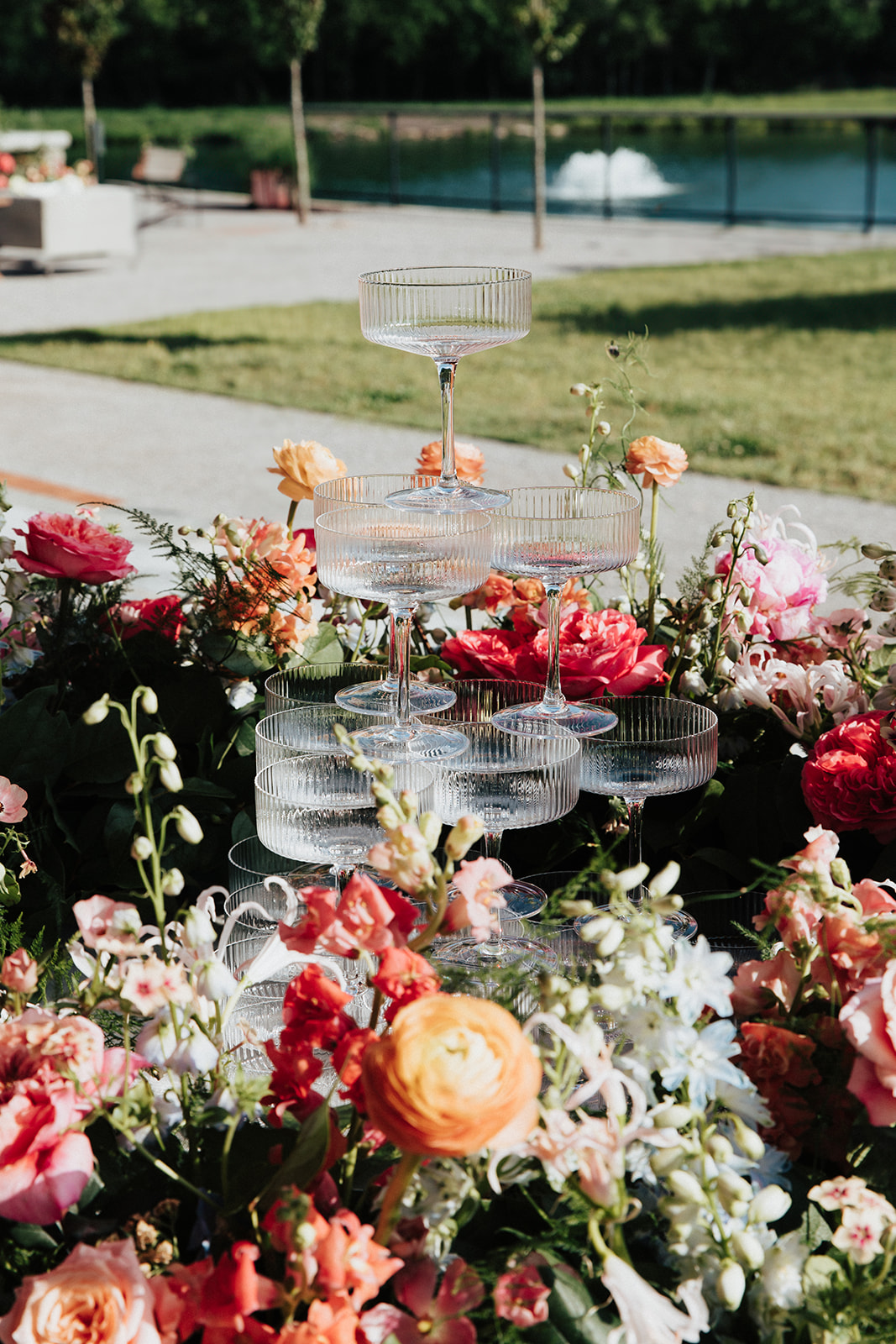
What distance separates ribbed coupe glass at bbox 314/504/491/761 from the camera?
1.62 m

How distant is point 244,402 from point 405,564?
707 cm

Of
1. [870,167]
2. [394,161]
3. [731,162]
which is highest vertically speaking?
[394,161]

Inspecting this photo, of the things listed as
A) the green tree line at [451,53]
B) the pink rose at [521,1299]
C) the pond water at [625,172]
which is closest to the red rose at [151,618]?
the pink rose at [521,1299]

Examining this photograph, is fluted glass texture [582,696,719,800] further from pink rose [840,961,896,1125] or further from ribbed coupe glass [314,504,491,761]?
pink rose [840,961,896,1125]

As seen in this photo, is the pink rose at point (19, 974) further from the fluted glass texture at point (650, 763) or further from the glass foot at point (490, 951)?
the fluted glass texture at point (650, 763)

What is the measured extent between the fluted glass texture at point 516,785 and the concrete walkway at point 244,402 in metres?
2.64

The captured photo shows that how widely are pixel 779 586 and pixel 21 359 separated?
865cm

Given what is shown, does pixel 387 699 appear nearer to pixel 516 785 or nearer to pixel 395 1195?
pixel 516 785

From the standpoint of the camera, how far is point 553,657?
1.78 metres

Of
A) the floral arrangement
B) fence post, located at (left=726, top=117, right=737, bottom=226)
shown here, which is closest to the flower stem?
the floral arrangement

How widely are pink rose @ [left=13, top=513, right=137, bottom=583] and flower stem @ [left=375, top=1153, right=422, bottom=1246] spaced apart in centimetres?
123

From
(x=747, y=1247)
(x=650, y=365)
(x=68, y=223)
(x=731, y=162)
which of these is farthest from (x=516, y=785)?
(x=731, y=162)

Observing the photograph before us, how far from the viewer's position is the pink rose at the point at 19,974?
3.36 ft

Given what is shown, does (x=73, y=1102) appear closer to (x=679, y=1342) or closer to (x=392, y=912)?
(x=392, y=912)
